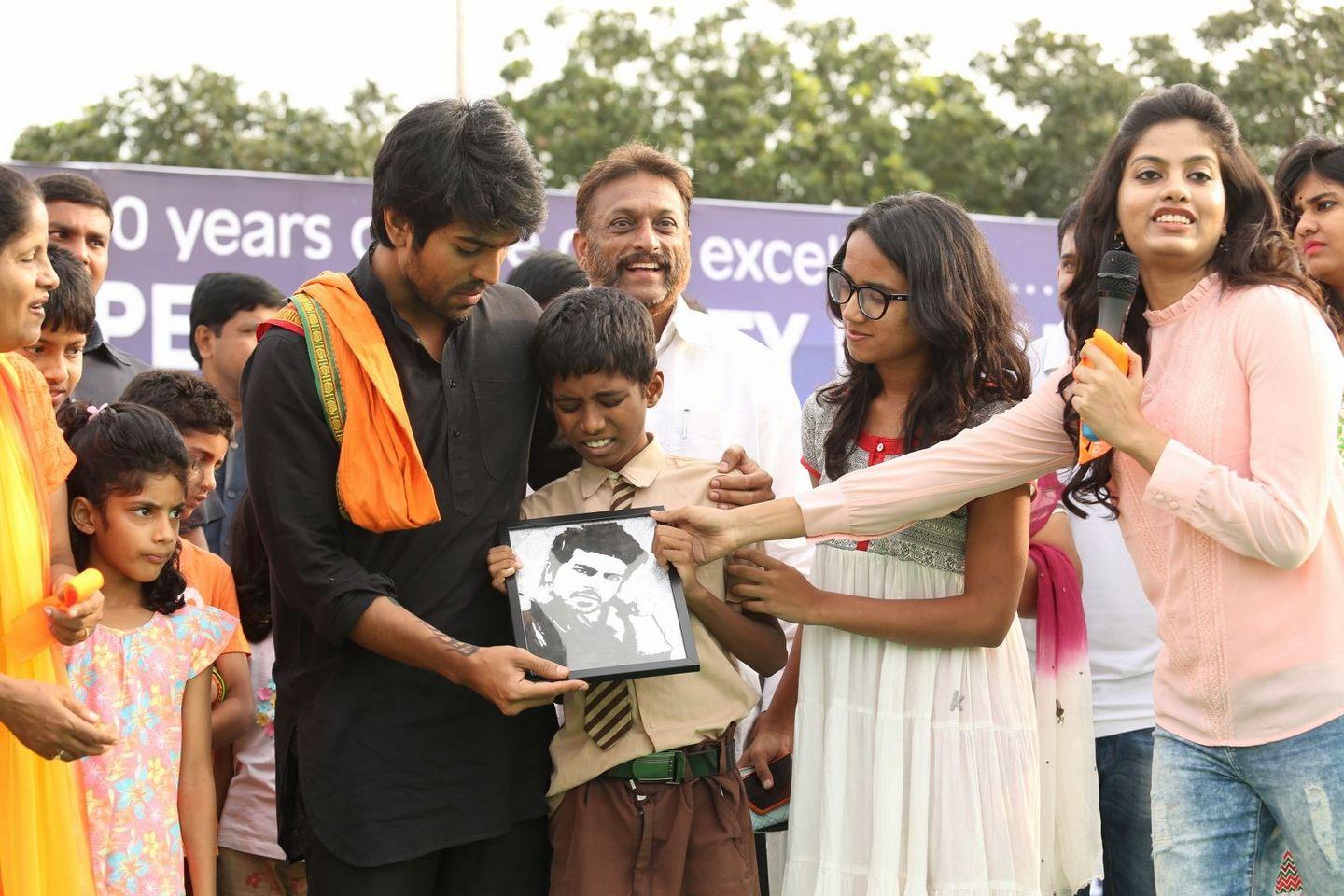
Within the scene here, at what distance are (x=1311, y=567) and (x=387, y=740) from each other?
211 centimetres

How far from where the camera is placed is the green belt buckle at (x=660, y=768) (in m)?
3.50

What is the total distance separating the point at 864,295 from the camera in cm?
382

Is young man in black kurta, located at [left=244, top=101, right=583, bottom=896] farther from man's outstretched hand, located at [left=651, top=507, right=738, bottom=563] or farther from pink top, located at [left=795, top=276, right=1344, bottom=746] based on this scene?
pink top, located at [left=795, top=276, right=1344, bottom=746]

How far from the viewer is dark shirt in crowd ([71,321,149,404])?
5.41 metres

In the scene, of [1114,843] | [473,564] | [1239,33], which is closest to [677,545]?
[473,564]

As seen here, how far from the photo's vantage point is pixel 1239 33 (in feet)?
69.3

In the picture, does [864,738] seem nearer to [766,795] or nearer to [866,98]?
[766,795]

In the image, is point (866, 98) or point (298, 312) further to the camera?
point (866, 98)

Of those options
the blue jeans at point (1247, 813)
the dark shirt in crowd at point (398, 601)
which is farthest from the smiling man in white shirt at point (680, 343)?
the blue jeans at point (1247, 813)

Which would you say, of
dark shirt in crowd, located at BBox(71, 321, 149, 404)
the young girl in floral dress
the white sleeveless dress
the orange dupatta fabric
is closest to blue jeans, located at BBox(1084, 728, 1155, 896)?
the white sleeveless dress

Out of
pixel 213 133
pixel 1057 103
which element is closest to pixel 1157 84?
pixel 1057 103

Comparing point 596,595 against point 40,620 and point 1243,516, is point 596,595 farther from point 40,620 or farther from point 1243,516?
point 1243,516

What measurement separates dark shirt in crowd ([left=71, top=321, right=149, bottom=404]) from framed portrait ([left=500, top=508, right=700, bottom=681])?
2509 mm

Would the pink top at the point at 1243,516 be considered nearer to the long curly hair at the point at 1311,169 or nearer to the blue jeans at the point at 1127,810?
the blue jeans at the point at 1127,810
